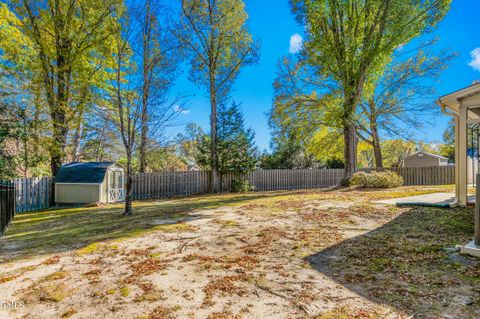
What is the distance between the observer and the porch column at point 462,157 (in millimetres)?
5815

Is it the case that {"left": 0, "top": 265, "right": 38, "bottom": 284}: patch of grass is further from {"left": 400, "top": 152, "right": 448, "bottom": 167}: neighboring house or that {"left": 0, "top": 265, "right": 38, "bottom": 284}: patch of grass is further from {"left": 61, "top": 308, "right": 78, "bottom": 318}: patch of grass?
{"left": 400, "top": 152, "right": 448, "bottom": 167}: neighboring house

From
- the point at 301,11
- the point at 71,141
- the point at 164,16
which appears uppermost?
the point at 301,11

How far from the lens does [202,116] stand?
16.5 meters

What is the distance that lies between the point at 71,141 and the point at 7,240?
9.84 metres

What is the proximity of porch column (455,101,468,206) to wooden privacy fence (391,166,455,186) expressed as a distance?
1237 centimetres

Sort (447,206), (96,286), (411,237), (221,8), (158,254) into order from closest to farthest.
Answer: (96,286) < (158,254) < (411,237) < (447,206) < (221,8)

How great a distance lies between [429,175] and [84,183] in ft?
64.4

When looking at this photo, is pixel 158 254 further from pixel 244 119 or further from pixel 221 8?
pixel 221 8

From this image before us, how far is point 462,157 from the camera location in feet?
20.1

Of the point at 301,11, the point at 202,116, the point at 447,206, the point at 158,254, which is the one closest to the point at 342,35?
the point at 301,11

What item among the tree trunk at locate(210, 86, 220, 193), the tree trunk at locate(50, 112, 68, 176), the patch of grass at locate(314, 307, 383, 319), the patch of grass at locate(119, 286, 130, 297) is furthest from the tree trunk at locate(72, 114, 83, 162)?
the patch of grass at locate(314, 307, 383, 319)

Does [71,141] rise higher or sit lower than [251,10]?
lower

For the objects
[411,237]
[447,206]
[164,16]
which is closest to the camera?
[411,237]

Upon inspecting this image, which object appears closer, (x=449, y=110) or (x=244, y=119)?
(x=449, y=110)
